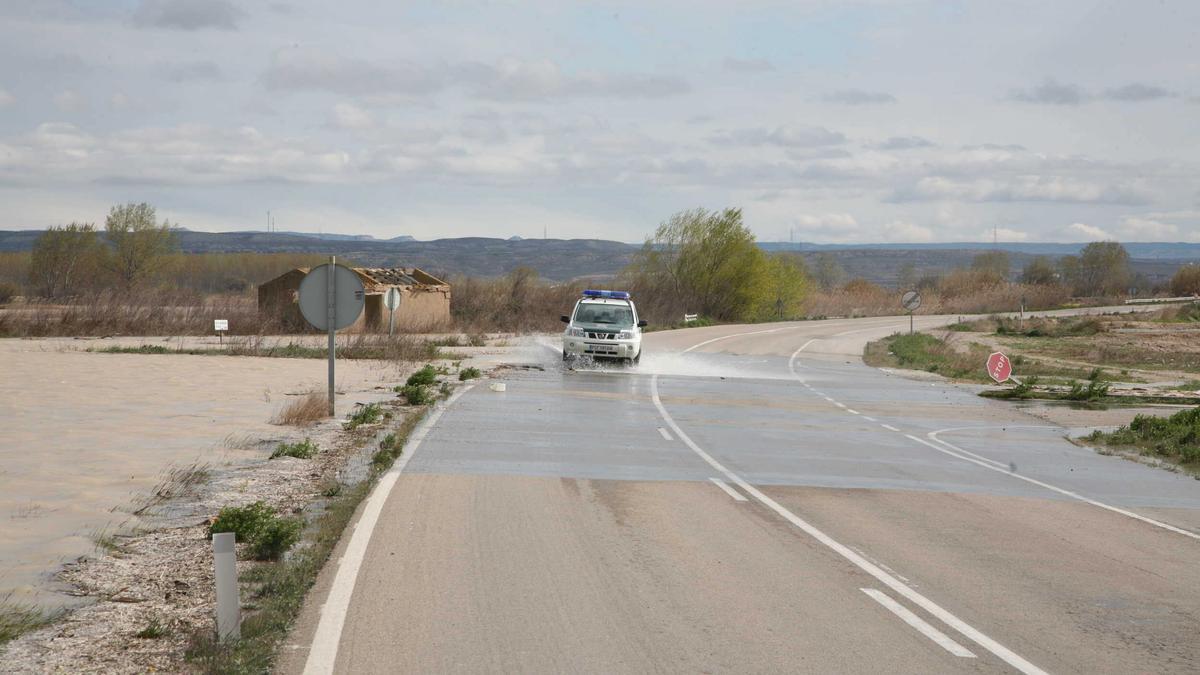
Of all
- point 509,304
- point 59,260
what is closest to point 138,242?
point 59,260

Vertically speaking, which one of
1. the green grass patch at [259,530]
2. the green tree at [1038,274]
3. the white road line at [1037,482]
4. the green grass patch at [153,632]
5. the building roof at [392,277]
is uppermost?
the green tree at [1038,274]

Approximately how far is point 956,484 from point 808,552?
16.7 feet

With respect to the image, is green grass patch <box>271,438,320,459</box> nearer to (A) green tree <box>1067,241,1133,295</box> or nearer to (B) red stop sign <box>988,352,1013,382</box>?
(B) red stop sign <box>988,352,1013,382</box>

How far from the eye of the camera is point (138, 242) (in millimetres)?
101562

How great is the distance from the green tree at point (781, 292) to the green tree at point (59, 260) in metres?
49.7

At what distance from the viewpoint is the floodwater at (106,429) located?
9.78 meters

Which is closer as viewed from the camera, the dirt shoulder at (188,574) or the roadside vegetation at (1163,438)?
the dirt shoulder at (188,574)

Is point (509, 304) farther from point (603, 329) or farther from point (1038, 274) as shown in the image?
point (1038, 274)

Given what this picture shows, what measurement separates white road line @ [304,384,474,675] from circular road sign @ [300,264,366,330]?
3.95m

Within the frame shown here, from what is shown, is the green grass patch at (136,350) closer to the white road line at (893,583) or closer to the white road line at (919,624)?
the white road line at (893,583)

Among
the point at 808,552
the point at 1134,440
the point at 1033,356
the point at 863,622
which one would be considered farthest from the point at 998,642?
the point at 1033,356

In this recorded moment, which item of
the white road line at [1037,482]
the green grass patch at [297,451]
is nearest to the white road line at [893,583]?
the white road line at [1037,482]

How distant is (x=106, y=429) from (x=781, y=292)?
75.9 m

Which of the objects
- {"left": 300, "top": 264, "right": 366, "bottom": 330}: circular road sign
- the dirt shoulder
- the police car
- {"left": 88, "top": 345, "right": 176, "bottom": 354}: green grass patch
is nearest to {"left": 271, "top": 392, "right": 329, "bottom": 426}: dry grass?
{"left": 300, "top": 264, "right": 366, "bottom": 330}: circular road sign
